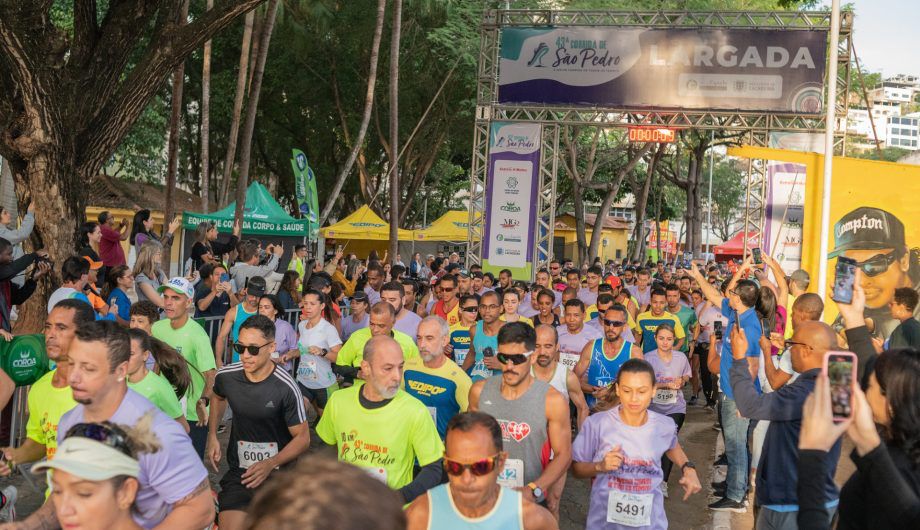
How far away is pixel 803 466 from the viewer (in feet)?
10.9

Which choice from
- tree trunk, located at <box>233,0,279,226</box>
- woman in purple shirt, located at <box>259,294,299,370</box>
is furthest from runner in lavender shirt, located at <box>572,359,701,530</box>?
tree trunk, located at <box>233,0,279,226</box>

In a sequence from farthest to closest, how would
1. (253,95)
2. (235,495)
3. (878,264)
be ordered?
(253,95), (878,264), (235,495)

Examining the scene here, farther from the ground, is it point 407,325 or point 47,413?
point 407,325

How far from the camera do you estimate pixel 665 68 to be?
19.8 metres

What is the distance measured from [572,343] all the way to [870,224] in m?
3.87

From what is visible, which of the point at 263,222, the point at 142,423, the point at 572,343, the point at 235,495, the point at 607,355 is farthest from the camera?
the point at 263,222

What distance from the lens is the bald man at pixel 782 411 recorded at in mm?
4582

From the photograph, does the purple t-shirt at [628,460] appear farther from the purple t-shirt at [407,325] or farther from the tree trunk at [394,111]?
the tree trunk at [394,111]

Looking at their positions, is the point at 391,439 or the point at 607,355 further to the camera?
the point at 607,355

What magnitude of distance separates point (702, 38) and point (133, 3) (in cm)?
1323

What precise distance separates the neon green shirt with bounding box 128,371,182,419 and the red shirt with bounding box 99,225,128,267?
6249 millimetres

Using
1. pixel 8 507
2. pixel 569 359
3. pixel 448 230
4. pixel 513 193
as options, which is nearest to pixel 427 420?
pixel 8 507

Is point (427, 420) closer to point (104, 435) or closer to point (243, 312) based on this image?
point (104, 435)

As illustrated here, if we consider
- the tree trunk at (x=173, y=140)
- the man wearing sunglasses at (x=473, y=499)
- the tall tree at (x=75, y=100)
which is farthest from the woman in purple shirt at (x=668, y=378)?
the tree trunk at (x=173, y=140)
